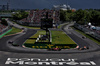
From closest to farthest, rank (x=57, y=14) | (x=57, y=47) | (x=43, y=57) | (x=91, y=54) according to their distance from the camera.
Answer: (x=43, y=57)
(x=91, y=54)
(x=57, y=47)
(x=57, y=14)

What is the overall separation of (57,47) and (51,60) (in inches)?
459

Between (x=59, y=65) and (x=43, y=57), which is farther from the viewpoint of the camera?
(x=43, y=57)

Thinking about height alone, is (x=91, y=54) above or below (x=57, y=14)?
below

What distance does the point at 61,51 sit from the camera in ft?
144

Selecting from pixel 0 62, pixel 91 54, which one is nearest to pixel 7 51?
pixel 0 62

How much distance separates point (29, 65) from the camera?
32.5m

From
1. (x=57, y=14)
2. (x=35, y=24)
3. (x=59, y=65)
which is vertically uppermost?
(x=57, y=14)

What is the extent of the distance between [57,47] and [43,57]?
1021 centimetres

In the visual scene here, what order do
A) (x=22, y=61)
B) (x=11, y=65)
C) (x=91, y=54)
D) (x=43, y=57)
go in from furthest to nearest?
(x=91, y=54) < (x=43, y=57) < (x=22, y=61) < (x=11, y=65)

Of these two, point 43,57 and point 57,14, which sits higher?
point 57,14

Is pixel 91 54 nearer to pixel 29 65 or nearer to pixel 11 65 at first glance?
pixel 29 65

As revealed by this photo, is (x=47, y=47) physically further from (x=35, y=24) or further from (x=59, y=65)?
(x=35, y=24)

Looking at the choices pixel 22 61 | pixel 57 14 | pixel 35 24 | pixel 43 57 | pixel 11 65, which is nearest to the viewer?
pixel 11 65

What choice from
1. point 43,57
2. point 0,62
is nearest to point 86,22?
point 43,57
